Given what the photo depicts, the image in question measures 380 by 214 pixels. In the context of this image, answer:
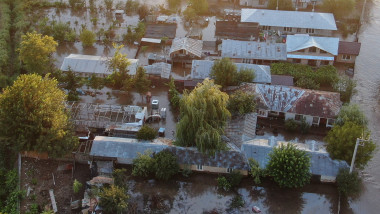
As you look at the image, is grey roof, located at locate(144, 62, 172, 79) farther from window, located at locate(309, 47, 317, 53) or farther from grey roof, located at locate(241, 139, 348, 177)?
window, located at locate(309, 47, 317, 53)

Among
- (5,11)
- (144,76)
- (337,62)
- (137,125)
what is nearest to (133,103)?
(144,76)

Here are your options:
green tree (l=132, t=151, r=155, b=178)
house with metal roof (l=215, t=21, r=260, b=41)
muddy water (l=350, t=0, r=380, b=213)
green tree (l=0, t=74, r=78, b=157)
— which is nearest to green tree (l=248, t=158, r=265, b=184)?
muddy water (l=350, t=0, r=380, b=213)

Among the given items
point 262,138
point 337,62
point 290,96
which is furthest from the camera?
point 337,62

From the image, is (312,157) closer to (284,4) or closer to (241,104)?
(241,104)

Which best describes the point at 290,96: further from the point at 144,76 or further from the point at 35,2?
the point at 35,2

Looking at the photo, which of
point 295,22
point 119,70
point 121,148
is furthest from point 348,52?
point 121,148

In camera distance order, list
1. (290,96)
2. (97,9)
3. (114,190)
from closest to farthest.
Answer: (114,190) → (290,96) → (97,9)

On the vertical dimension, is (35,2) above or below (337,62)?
above

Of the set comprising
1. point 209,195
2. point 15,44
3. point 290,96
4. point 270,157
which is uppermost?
point 15,44
